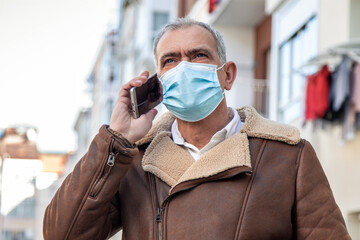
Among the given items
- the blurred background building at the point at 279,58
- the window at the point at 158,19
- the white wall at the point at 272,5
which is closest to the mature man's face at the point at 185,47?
the blurred background building at the point at 279,58

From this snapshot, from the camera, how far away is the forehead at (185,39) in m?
4.14

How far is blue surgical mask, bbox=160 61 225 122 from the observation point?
4.10m

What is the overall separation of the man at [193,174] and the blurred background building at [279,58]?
3.63 m

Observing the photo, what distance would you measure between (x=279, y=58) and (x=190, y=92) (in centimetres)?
1303

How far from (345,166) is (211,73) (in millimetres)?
9019

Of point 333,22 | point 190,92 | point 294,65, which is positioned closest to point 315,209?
point 190,92

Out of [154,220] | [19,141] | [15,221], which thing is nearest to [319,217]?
[154,220]

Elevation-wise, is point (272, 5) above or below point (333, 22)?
above

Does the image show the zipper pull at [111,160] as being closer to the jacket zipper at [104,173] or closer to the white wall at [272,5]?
the jacket zipper at [104,173]

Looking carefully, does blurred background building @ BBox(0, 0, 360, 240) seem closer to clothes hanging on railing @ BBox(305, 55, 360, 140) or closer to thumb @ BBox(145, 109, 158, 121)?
clothes hanging on railing @ BBox(305, 55, 360, 140)

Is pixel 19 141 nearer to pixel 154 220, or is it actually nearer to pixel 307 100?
pixel 307 100

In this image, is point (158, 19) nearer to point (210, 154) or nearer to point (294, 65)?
point (294, 65)

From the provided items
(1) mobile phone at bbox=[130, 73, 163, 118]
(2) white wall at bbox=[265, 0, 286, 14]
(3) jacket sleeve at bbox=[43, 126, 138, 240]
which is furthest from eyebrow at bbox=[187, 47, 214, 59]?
(2) white wall at bbox=[265, 0, 286, 14]

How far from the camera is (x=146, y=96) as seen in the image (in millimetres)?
4184
